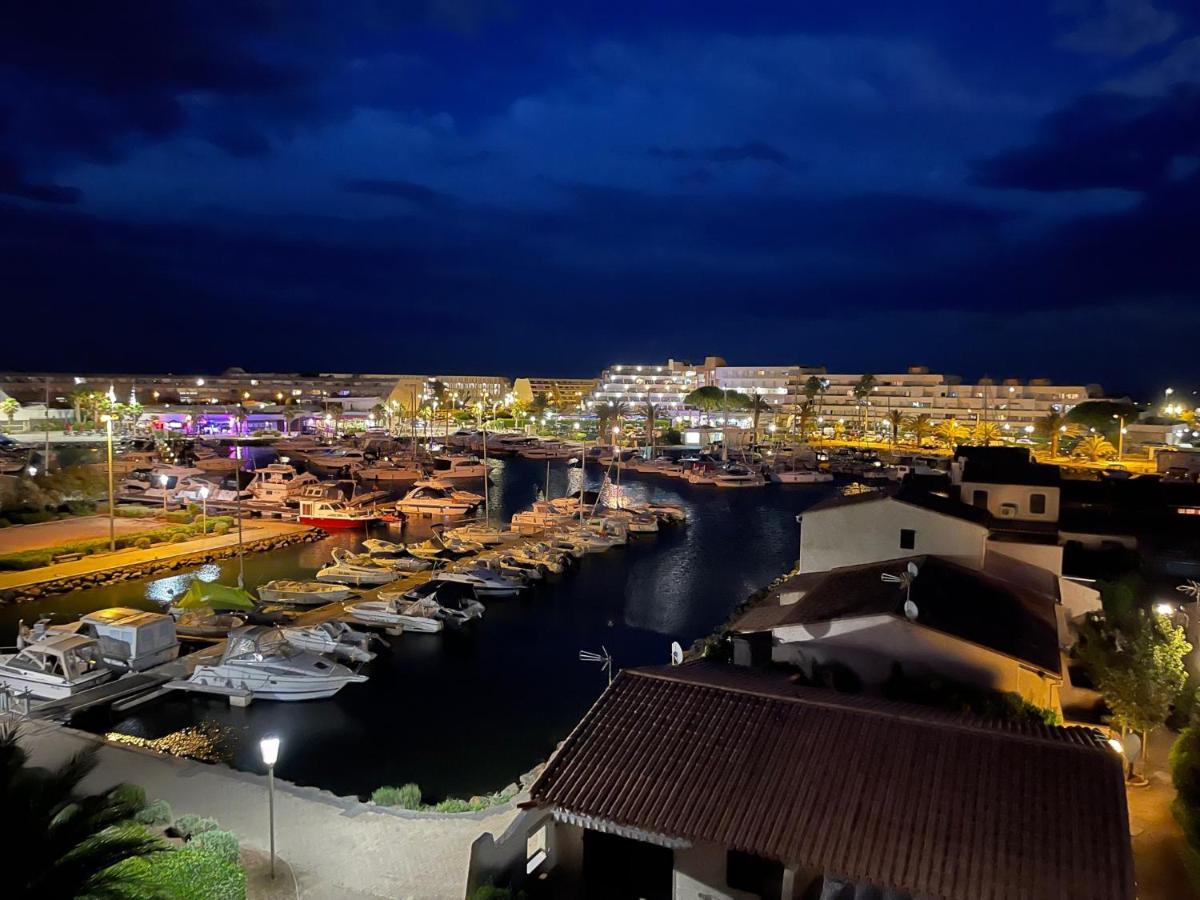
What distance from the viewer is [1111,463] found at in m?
53.1

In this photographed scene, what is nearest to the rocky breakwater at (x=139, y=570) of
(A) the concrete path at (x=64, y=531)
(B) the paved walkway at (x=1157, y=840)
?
(A) the concrete path at (x=64, y=531)

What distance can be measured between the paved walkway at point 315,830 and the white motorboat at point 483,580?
13.6m

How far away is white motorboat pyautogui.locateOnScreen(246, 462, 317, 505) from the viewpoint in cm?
4128

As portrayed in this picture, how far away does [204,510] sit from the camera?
35.6 metres

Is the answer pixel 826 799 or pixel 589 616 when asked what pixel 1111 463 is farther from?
pixel 826 799

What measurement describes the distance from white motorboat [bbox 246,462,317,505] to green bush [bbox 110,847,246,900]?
35.0 m

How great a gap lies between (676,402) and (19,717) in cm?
10089

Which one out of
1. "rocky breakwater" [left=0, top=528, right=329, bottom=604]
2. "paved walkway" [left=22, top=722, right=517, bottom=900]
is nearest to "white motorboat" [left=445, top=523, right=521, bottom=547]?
"rocky breakwater" [left=0, top=528, right=329, bottom=604]

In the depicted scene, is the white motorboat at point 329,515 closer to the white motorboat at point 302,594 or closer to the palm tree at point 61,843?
the white motorboat at point 302,594

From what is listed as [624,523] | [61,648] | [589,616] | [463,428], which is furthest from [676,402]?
[61,648]

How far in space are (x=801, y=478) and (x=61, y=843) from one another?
180 ft

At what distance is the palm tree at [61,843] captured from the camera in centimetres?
556

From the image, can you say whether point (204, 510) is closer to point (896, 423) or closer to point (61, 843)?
point (61, 843)

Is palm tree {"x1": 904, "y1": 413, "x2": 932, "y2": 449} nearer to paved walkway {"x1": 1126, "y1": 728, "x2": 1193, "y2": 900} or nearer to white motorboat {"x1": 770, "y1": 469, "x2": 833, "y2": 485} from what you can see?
white motorboat {"x1": 770, "y1": 469, "x2": 833, "y2": 485}
